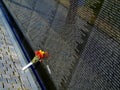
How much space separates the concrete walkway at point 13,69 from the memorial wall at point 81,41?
56cm

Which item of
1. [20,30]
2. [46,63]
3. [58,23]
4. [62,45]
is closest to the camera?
[62,45]

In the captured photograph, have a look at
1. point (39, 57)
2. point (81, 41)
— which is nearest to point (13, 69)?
point (39, 57)

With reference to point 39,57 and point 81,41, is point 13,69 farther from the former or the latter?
point 81,41

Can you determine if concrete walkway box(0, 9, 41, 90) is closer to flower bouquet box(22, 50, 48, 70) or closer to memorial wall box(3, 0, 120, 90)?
flower bouquet box(22, 50, 48, 70)

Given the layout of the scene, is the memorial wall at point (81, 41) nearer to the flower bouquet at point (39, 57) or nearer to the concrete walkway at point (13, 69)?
the flower bouquet at point (39, 57)

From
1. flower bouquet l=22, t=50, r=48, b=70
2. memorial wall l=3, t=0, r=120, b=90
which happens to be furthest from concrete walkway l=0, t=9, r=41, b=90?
memorial wall l=3, t=0, r=120, b=90

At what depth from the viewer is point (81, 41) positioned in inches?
224

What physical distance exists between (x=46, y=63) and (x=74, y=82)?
6.63 feet

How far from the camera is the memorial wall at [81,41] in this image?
4.66m

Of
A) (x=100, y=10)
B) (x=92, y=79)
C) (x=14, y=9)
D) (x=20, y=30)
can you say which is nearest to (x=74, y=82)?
(x=92, y=79)

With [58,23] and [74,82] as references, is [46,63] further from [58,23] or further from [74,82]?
[74,82]

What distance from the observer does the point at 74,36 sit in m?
6.02

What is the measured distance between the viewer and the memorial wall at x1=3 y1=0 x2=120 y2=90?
466 cm

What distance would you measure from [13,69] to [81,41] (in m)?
2.87
